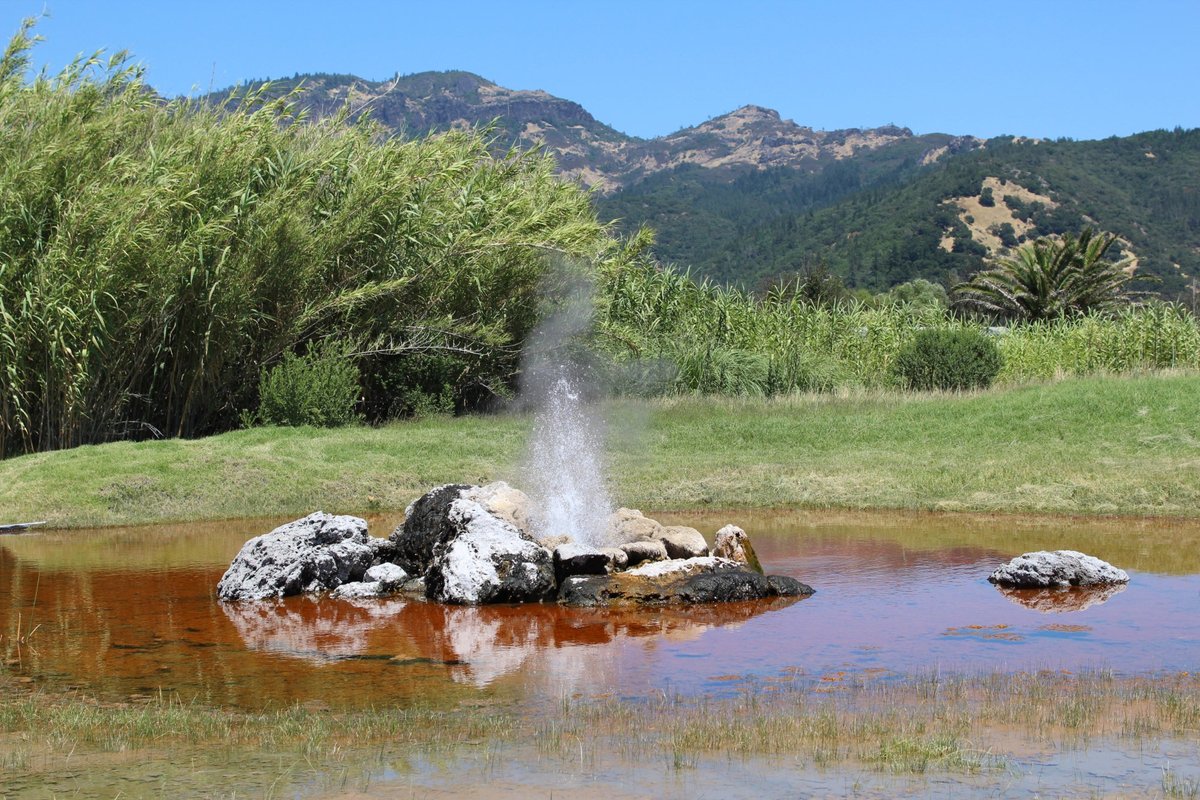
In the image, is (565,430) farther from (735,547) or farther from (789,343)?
(735,547)

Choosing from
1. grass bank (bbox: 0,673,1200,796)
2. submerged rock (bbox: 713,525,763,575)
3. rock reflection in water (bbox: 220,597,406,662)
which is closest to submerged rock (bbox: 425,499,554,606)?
rock reflection in water (bbox: 220,597,406,662)

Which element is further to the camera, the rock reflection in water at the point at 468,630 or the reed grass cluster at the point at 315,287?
the reed grass cluster at the point at 315,287

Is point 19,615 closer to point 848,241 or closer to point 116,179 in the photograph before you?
point 116,179

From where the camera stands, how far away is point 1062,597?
1020 centimetres

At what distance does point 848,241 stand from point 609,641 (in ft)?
268

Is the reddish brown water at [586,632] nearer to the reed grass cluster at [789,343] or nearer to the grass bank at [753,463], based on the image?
the grass bank at [753,463]

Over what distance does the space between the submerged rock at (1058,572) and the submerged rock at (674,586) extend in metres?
Answer: 1.77

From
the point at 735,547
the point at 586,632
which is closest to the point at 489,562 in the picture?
the point at 586,632

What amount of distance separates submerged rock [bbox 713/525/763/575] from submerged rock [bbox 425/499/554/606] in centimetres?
150

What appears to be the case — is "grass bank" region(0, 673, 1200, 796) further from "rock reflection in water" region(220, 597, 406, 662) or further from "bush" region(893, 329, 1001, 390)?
"bush" region(893, 329, 1001, 390)

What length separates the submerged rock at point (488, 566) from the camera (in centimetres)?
1046

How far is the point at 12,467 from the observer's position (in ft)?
54.5

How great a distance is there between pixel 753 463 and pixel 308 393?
23.6 ft

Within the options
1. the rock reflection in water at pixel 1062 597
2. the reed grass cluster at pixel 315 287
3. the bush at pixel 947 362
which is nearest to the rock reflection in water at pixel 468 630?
the rock reflection in water at pixel 1062 597
